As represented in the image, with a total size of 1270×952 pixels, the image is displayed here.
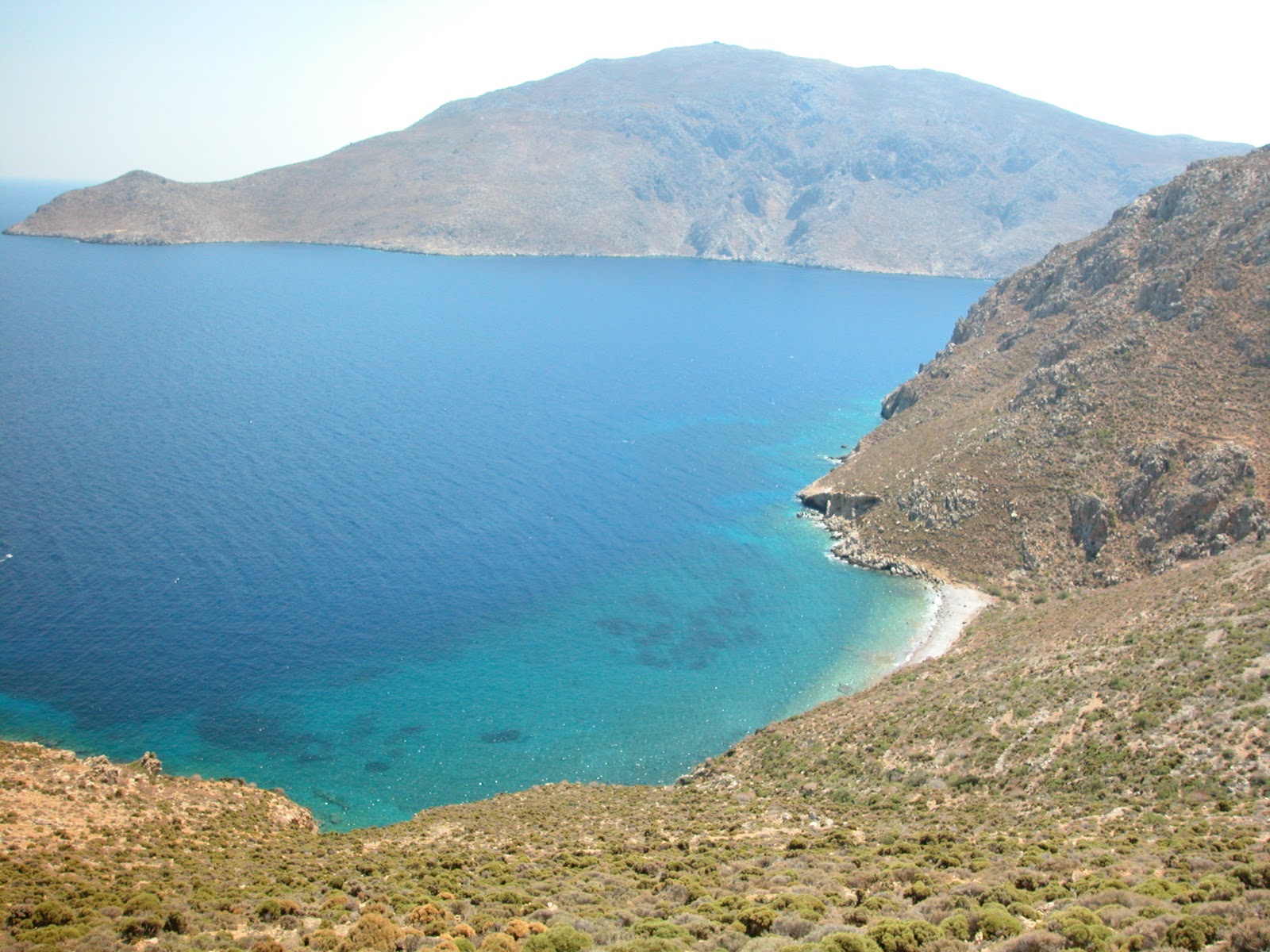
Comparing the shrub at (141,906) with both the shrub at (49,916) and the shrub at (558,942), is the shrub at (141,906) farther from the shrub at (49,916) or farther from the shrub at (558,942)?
the shrub at (558,942)

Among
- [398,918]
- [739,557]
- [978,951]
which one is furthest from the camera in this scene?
[739,557]

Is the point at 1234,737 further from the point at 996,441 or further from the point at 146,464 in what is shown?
the point at 146,464

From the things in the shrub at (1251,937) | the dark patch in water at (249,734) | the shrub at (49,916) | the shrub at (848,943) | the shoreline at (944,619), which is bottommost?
the dark patch in water at (249,734)

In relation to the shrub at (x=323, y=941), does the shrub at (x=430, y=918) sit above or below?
above

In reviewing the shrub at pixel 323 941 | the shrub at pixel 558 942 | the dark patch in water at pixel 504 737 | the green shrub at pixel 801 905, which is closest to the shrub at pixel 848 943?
the green shrub at pixel 801 905

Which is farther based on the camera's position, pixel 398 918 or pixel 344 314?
pixel 344 314

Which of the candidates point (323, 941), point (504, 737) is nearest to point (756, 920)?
point (323, 941)

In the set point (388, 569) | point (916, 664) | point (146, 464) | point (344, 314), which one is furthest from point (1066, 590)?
point (344, 314)

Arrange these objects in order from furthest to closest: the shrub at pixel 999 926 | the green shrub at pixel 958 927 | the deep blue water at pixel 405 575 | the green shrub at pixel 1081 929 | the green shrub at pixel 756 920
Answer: the deep blue water at pixel 405 575 < the green shrub at pixel 756 920 < the green shrub at pixel 958 927 < the shrub at pixel 999 926 < the green shrub at pixel 1081 929
